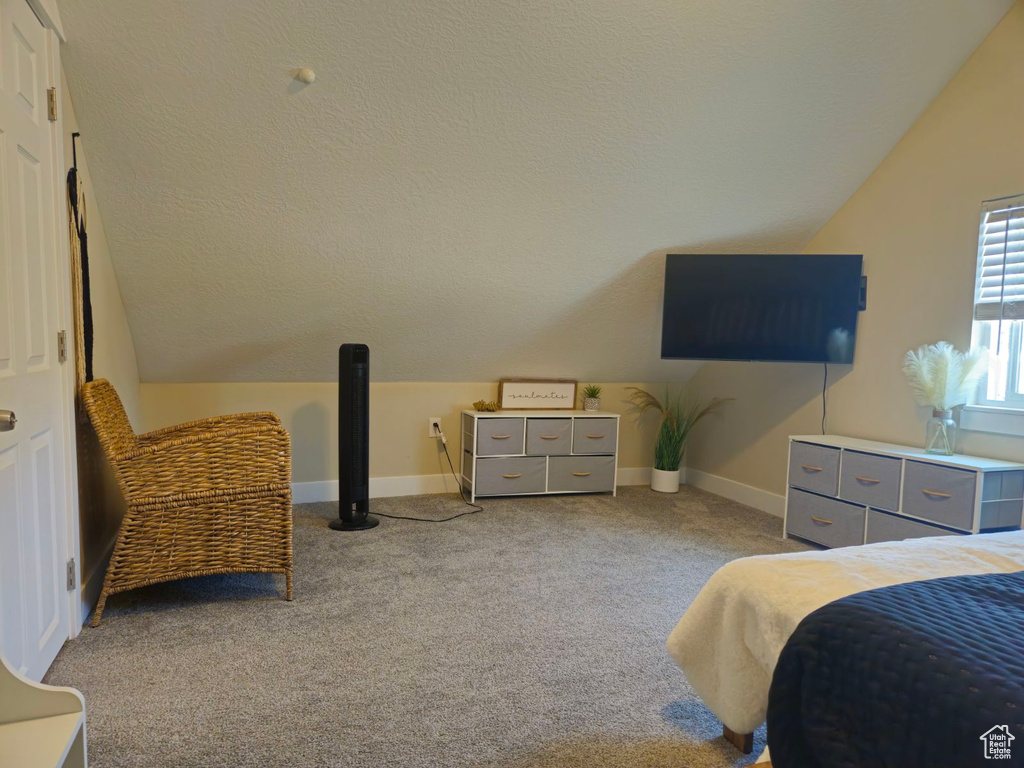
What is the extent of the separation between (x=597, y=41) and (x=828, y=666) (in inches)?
90.4

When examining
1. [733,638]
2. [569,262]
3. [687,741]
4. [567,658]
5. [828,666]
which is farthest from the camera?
[569,262]

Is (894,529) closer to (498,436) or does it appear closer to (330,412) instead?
(498,436)

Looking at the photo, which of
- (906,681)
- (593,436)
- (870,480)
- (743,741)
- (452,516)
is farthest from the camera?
(593,436)

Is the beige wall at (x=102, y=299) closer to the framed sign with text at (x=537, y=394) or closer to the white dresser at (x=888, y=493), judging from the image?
the framed sign with text at (x=537, y=394)

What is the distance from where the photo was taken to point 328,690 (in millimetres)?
1886

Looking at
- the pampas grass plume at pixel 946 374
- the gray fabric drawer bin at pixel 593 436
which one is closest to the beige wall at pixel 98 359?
the gray fabric drawer bin at pixel 593 436

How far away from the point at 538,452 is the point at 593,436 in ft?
1.28

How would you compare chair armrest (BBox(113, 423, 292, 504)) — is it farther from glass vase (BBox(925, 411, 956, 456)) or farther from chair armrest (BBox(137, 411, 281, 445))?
glass vase (BBox(925, 411, 956, 456))

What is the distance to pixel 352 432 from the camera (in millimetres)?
3430

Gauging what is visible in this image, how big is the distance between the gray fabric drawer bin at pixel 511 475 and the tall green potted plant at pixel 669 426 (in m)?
0.89

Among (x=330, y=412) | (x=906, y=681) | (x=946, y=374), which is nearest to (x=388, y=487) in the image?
(x=330, y=412)

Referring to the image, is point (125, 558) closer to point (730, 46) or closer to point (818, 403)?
point (730, 46)

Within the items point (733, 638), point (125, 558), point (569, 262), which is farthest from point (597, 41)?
point (125, 558)

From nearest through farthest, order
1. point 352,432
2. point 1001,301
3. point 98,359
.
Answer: point 98,359, point 1001,301, point 352,432
